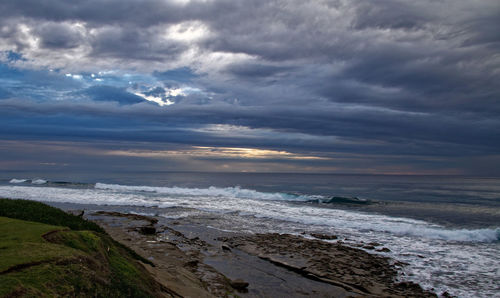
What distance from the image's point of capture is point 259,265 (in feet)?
42.2

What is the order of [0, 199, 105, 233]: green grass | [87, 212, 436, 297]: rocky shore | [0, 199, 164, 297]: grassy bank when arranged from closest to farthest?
[0, 199, 164, 297]: grassy bank < [0, 199, 105, 233]: green grass < [87, 212, 436, 297]: rocky shore

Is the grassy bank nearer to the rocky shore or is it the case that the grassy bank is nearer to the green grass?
the rocky shore

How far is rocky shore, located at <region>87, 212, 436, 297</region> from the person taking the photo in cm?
974

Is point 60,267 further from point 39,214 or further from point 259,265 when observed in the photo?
point 259,265

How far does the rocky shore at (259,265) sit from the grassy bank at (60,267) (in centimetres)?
182

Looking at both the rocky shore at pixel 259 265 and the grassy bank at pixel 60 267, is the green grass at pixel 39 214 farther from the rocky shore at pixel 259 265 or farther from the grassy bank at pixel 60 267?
the rocky shore at pixel 259 265

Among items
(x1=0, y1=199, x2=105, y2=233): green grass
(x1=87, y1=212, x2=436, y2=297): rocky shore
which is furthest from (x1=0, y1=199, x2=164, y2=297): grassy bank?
(x1=0, y1=199, x2=105, y2=233): green grass

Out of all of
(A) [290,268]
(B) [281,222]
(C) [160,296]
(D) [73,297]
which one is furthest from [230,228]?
(D) [73,297]

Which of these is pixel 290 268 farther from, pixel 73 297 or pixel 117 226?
pixel 117 226

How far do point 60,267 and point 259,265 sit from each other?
979cm

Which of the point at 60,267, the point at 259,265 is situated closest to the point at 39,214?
the point at 60,267

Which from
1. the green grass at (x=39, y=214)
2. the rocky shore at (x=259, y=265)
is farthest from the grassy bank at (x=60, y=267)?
the green grass at (x=39, y=214)

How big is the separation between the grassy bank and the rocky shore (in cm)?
182

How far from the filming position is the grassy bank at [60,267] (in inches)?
144
